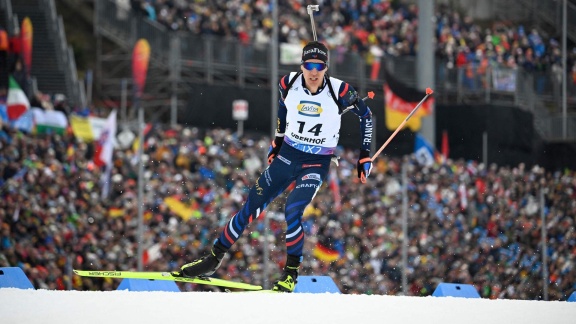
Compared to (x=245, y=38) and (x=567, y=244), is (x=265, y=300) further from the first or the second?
(x=245, y=38)

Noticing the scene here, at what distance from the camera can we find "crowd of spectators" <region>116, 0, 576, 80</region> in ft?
103

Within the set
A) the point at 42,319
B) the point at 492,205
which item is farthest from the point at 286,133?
the point at 492,205

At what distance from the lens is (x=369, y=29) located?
113ft

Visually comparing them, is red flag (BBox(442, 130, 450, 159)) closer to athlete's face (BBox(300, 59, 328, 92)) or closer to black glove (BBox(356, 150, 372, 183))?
black glove (BBox(356, 150, 372, 183))

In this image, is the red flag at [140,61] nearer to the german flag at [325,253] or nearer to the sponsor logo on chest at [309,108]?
the german flag at [325,253]

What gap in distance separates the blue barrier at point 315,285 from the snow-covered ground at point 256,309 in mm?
2810

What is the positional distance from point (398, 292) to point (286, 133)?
10212 mm

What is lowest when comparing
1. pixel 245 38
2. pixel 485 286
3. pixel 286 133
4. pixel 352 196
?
pixel 485 286

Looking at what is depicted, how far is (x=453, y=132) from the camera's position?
A: 1224 inches

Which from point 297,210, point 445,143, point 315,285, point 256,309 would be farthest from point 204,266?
point 445,143

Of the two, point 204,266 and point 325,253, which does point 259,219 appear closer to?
point 325,253

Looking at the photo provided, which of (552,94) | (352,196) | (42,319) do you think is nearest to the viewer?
(42,319)

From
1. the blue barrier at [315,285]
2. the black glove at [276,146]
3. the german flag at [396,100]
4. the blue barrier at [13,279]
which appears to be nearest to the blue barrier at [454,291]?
the blue barrier at [315,285]

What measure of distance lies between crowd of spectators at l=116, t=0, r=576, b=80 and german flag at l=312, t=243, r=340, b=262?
34.1ft
